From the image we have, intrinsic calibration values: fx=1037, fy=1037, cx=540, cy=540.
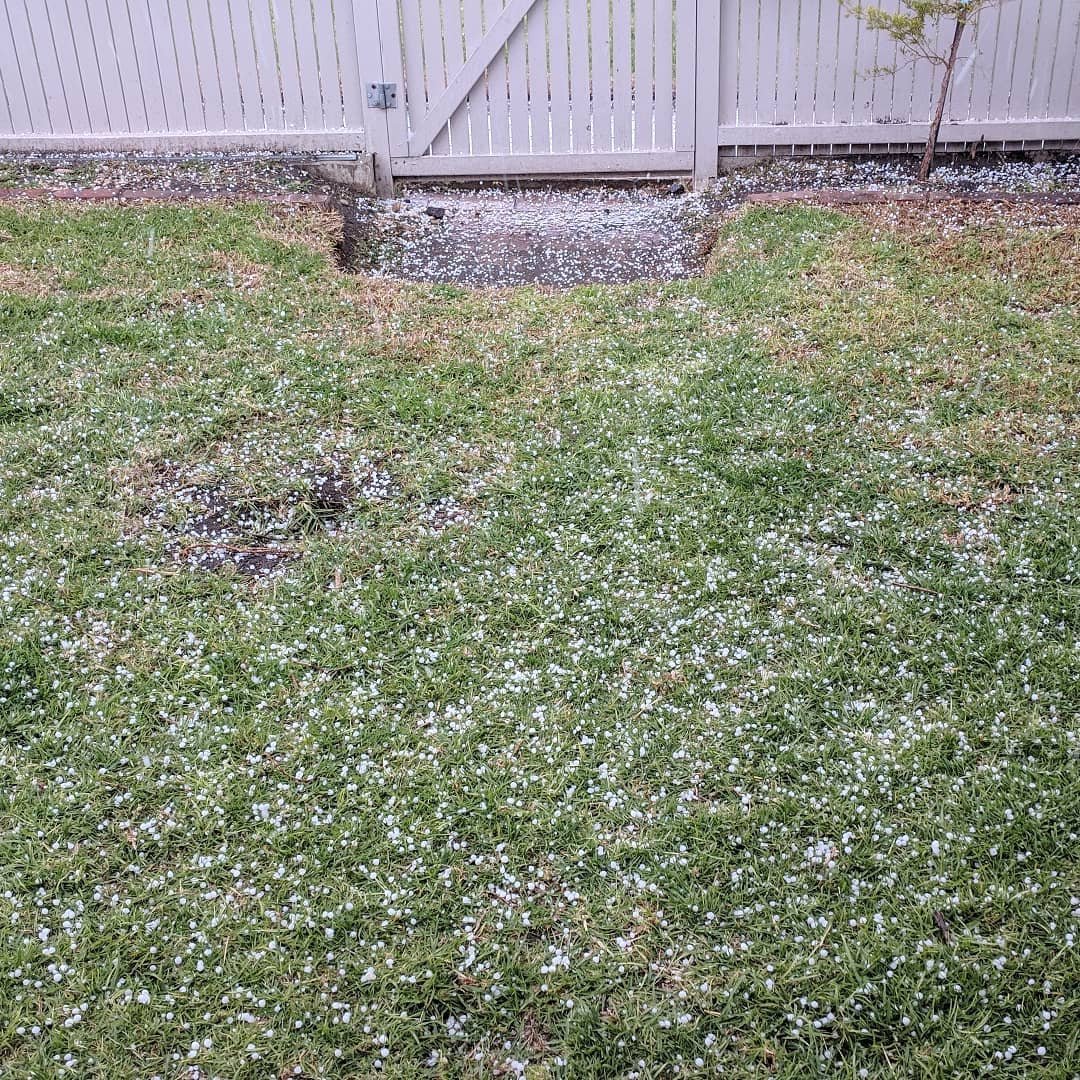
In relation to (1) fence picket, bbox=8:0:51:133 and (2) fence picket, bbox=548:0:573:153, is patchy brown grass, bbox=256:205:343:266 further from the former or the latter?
(1) fence picket, bbox=8:0:51:133

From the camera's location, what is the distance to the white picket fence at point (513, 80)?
6.12 m

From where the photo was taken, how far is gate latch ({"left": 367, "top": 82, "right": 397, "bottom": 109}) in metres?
6.30

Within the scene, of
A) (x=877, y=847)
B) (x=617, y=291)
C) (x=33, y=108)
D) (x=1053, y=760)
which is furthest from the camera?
(x=33, y=108)

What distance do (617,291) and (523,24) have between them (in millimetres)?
2331

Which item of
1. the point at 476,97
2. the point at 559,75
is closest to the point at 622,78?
the point at 559,75

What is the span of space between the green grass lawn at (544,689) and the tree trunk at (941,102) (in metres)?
1.71

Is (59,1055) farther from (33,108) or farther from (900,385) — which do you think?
(33,108)

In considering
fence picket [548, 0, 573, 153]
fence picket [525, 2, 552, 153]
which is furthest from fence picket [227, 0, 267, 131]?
fence picket [548, 0, 573, 153]

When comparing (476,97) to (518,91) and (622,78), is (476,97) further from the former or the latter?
(622,78)

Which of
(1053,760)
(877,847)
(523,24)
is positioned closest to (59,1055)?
(877,847)

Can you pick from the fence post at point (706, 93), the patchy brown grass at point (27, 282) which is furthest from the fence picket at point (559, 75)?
the patchy brown grass at point (27, 282)

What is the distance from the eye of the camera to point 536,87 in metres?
6.39

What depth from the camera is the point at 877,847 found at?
2215 millimetres

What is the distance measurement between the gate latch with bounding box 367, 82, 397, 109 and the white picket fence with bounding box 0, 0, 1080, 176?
3 cm
